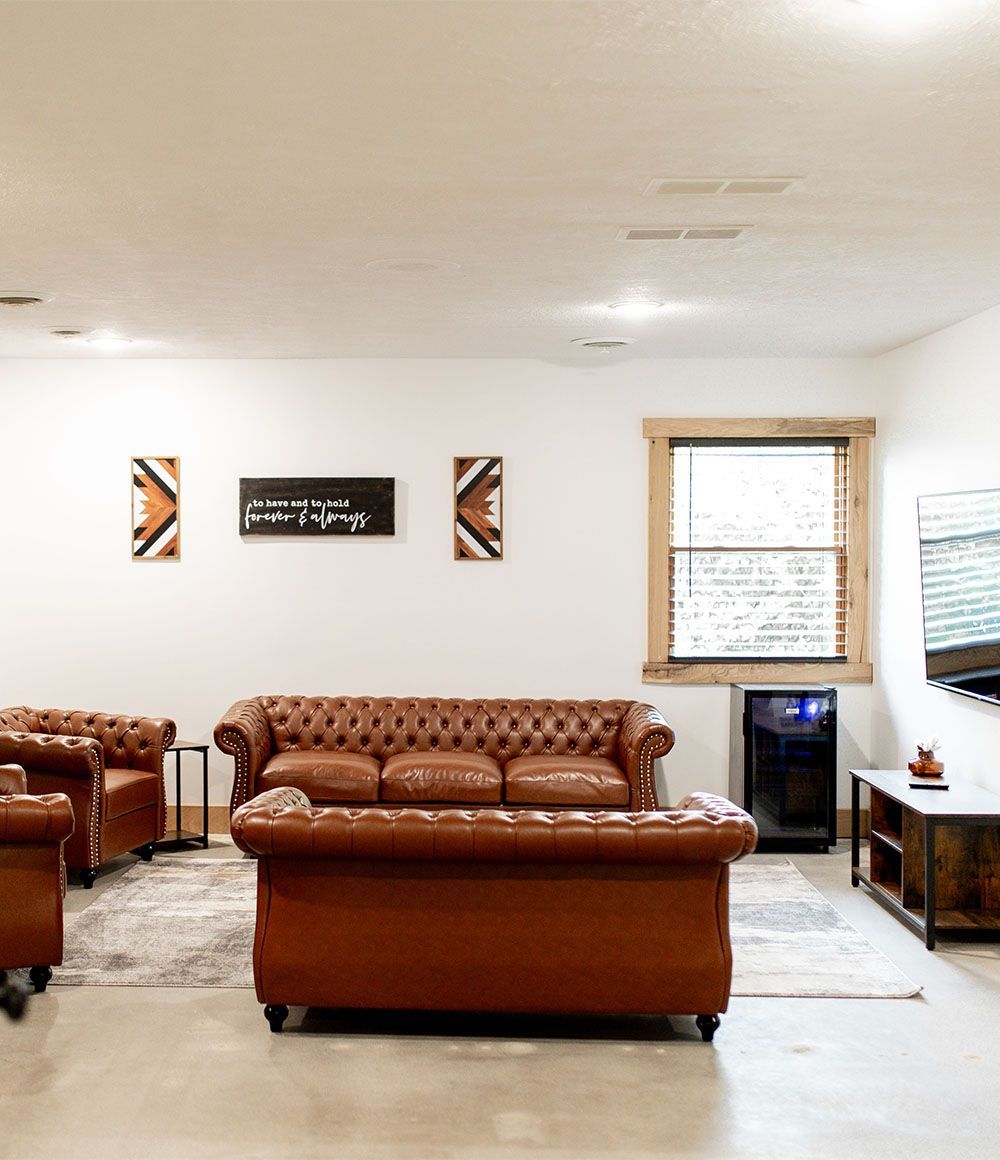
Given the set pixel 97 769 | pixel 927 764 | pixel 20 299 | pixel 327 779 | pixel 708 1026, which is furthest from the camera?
pixel 327 779

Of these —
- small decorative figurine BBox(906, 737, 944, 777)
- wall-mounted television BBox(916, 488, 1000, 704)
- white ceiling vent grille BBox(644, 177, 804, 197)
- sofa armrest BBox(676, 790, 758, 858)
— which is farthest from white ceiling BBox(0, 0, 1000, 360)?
small decorative figurine BBox(906, 737, 944, 777)

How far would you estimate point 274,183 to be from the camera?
413 centimetres

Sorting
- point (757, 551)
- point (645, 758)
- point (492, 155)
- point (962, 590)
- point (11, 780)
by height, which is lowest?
point (645, 758)

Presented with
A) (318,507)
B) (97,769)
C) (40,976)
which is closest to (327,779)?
(97,769)

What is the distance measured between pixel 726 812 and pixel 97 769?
3656 millimetres

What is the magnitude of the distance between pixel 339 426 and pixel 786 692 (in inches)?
130

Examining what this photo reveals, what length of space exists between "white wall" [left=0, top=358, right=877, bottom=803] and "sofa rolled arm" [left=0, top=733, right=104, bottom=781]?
153 centimetres

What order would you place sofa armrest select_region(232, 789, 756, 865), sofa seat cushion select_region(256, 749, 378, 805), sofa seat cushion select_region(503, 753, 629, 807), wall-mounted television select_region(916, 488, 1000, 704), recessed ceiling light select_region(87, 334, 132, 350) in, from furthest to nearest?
recessed ceiling light select_region(87, 334, 132, 350) < sofa seat cushion select_region(256, 749, 378, 805) < sofa seat cushion select_region(503, 753, 629, 807) < wall-mounted television select_region(916, 488, 1000, 704) < sofa armrest select_region(232, 789, 756, 865)

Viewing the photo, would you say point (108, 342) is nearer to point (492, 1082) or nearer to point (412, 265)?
point (412, 265)

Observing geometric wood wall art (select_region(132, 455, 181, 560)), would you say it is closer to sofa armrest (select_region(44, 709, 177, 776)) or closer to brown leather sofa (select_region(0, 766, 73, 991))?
sofa armrest (select_region(44, 709, 177, 776))

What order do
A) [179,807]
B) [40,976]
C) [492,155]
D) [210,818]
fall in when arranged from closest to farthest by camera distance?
1. [492,155]
2. [40,976]
3. [179,807]
4. [210,818]

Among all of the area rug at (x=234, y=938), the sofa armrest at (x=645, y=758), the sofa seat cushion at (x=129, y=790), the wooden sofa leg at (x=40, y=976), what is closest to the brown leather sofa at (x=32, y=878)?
the wooden sofa leg at (x=40, y=976)

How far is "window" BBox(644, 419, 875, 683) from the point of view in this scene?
8.05 meters

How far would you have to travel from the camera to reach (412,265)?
540cm
